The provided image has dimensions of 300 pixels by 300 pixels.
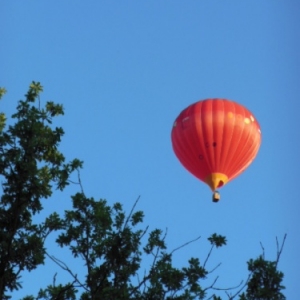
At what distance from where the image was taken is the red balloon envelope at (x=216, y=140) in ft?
91.9

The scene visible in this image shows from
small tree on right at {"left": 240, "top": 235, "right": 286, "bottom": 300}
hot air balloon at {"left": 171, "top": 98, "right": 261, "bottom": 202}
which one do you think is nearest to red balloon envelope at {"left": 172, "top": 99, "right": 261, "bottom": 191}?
hot air balloon at {"left": 171, "top": 98, "right": 261, "bottom": 202}

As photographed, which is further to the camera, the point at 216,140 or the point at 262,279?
the point at 216,140

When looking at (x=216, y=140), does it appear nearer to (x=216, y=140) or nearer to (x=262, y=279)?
(x=216, y=140)

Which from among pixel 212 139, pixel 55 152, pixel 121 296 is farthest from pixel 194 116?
pixel 121 296

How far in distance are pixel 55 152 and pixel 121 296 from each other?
2805 mm

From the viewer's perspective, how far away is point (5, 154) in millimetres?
11031

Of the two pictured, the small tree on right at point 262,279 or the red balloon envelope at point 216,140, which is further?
the red balloon envelope at point 216,140

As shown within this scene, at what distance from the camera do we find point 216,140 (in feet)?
91.8

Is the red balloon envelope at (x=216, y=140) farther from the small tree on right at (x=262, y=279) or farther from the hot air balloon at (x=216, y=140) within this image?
the small tree on right at (x=262, y=279)

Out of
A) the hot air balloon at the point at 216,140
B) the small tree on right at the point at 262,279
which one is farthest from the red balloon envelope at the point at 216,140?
the small tree on right at the point at 262,279

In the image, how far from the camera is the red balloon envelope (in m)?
28.0

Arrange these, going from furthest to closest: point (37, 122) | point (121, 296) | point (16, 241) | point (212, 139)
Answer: point (212, 139) < point (37, 122) < point (16, 241) < point (121, 296)

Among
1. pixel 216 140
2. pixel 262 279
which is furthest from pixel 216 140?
pixel 262 279

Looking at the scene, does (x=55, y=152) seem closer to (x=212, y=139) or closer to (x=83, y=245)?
(x=83, y=245)
